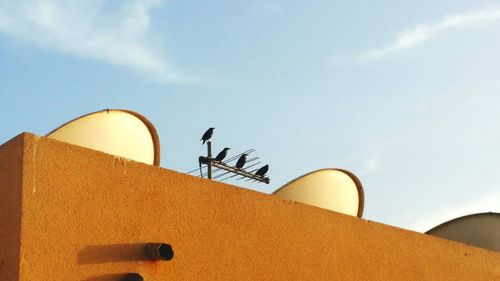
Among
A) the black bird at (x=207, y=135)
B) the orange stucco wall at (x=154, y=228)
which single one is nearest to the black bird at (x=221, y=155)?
the black bird at (x=207, y=135)

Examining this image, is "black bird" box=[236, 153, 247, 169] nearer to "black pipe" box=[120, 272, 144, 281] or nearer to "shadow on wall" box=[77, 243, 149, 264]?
"shadow on wall" box=[77, 243, 149, 264]

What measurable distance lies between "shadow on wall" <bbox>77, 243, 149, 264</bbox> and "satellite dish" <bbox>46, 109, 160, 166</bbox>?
1.15 metres

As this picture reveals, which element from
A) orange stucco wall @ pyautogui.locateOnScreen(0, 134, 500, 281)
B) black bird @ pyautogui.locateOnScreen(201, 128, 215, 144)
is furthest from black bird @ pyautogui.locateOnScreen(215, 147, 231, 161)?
orange stucco wall @ pyautogui.locateOnScreen(0, 134, 500, 281)

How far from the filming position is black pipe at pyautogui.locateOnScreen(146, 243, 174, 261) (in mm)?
5449

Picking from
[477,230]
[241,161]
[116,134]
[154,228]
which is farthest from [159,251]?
[241,161]

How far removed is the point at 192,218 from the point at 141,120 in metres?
1.36

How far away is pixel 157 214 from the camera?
573cm

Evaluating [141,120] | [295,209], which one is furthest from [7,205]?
[295,209]

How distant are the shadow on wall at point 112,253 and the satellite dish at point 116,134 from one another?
45.3 inches

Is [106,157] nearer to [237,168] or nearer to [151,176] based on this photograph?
[151,176]

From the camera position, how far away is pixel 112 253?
5348mm

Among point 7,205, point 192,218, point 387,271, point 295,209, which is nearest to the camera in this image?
point 7,205

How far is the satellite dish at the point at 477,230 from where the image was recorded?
10648 millimetres

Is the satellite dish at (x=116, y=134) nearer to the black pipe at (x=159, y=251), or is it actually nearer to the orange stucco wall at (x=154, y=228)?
the orange stucco wall at (x=154, y=228)
